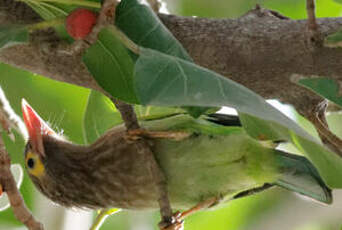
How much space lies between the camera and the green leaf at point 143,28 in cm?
194

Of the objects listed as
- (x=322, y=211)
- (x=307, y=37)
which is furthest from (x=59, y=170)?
(x=322, y=211)

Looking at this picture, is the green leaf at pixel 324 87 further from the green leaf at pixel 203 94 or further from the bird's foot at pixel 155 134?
the bird's foot at pixel 155 134

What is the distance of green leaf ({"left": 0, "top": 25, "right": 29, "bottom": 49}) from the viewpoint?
2.06 metres

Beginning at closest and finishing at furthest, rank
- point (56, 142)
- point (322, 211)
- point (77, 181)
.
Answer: point (77, 181) < point (56, 142) < point (322, 211)

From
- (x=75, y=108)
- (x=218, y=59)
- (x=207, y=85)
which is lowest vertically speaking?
(x=75, y=108)

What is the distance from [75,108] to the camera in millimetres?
3568

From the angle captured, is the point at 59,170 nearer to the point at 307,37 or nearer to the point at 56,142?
the point at 56,142

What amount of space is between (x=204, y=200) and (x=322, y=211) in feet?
8.12

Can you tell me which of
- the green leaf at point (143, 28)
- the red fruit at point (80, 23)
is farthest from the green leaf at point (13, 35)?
the green leaf at point (143, 28)

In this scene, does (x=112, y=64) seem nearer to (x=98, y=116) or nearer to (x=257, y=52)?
(x=257, y=52)

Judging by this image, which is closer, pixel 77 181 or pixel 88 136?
pixel 77 181

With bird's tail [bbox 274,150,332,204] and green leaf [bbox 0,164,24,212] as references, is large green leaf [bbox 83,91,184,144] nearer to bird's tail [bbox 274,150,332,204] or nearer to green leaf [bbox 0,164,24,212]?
green leaf [bbox 0,164,24,212]

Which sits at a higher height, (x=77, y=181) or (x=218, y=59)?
(x=218, y=59)

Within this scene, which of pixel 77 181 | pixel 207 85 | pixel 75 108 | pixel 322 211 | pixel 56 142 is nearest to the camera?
pixel 207 85
